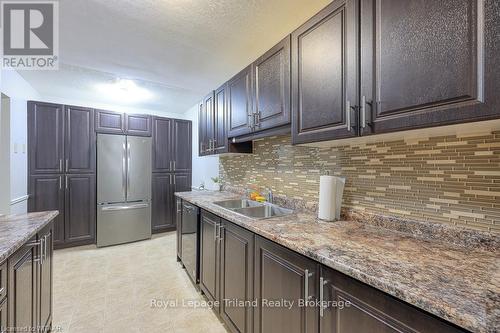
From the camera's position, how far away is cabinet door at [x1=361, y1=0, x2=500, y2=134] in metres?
0.73

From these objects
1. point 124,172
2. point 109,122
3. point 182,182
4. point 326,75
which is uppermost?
point 109,122

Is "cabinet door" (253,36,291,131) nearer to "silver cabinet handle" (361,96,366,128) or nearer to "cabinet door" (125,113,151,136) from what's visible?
"silver cabinet handle" (361,96,366,128)

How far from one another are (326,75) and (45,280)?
7.40ft

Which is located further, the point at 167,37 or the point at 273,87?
the point at 167,37

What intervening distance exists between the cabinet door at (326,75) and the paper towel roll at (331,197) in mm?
306

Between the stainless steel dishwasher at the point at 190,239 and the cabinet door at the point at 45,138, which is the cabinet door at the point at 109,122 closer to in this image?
the cabinet door at the point at 45,138

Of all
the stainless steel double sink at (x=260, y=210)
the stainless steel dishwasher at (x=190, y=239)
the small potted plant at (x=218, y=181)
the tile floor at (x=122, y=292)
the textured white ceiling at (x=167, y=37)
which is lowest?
the tile floor at (x=122, y=292)

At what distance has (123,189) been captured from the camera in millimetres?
3637

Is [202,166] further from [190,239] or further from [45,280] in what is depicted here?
[45,280]

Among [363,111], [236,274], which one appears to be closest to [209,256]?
[236,274]

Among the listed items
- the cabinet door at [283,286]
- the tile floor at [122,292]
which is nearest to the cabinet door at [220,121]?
the cabinet door at [283,286]

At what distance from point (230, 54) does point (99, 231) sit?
10.6 ft

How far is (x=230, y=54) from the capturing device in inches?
91.0

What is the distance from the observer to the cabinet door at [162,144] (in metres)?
4.07
